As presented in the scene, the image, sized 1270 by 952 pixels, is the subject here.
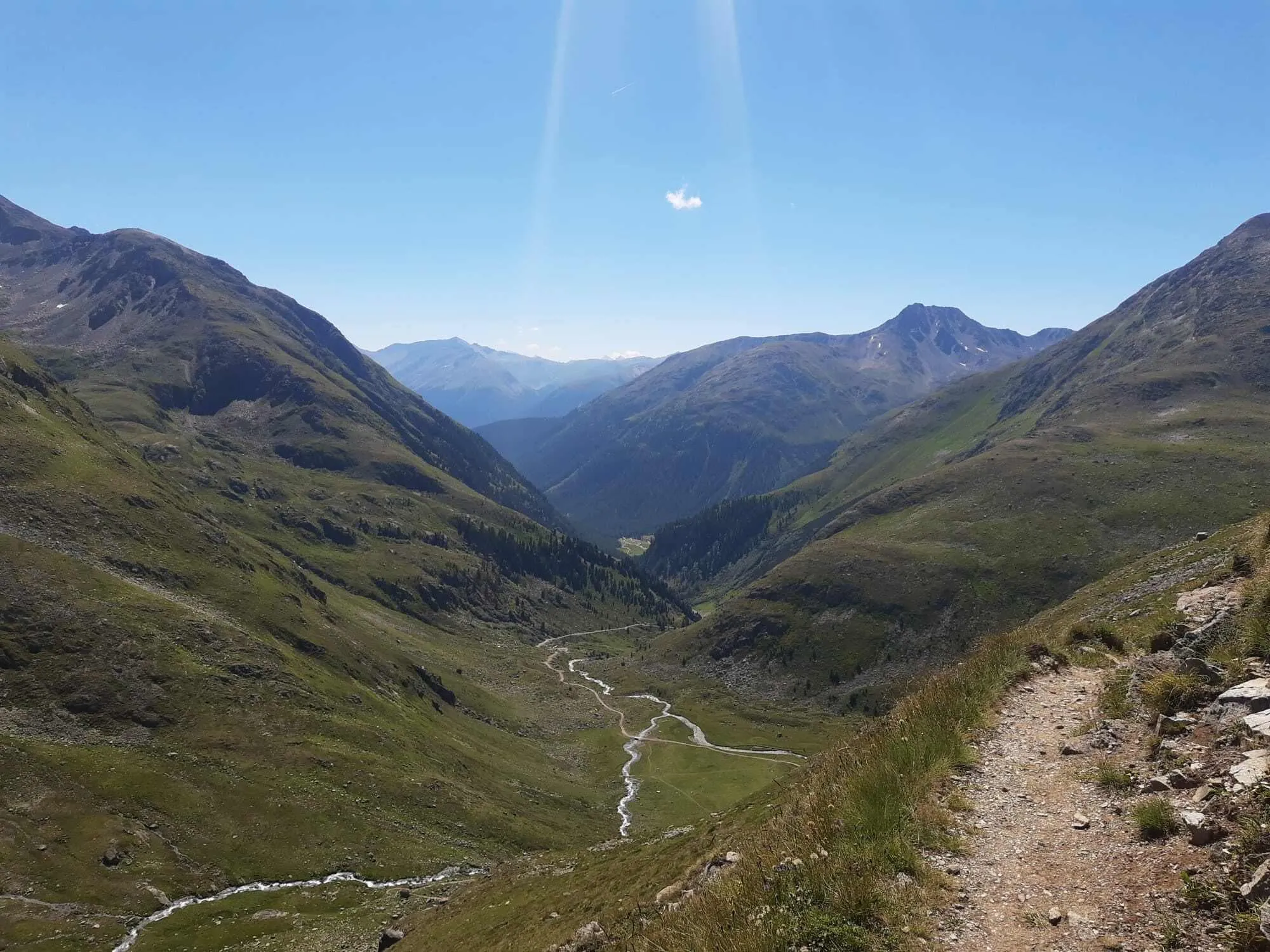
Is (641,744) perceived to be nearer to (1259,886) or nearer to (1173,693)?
(1173,693)

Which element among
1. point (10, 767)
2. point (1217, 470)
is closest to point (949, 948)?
point (10, 767)

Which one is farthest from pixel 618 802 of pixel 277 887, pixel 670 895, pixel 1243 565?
pixel 1243 565

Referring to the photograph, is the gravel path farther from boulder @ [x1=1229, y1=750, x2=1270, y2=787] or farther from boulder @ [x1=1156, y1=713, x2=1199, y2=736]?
boulder @ [x1=1229, y1=750, x2=1270, y2=787]

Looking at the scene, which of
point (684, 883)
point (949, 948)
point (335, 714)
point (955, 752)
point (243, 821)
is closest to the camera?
point (949, 948)

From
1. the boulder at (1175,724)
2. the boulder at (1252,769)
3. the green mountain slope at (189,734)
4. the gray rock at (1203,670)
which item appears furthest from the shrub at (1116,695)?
the green mountain slope at (189,734)

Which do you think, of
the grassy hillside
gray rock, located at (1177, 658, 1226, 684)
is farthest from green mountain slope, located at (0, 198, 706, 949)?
gray rock, located at (1177, 658, 1226, 684)

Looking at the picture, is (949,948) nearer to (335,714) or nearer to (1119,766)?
(1119,766)

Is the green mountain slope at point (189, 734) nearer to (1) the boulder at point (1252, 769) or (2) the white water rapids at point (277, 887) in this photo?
(2) the white water rapids at point (277, 887)
